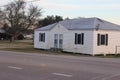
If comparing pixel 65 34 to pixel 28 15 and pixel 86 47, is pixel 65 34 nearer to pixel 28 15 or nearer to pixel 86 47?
pixel 86 47

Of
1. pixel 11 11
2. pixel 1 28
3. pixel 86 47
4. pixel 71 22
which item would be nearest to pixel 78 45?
pixel 86 47

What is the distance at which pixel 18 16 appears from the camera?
7131 cm

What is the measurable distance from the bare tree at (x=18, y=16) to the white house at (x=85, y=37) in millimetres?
31136

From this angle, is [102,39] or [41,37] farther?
[41,37]

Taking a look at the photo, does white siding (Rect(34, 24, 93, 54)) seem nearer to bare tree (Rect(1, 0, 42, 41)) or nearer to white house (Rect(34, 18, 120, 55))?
white house (Rect(34, 18, 120, 55))

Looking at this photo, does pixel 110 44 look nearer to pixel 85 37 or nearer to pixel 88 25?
pixel 85 37

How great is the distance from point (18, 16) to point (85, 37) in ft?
125

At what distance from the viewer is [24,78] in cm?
1309

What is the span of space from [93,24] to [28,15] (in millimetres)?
39247

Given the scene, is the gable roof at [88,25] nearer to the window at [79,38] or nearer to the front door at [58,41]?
the window at [79,38]

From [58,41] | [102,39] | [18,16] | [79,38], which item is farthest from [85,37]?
[18,16]

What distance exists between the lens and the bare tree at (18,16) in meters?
71.2

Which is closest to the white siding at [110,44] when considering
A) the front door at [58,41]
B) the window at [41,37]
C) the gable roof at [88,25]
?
the gable roof at [88,25]

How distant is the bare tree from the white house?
3114 centimetres
